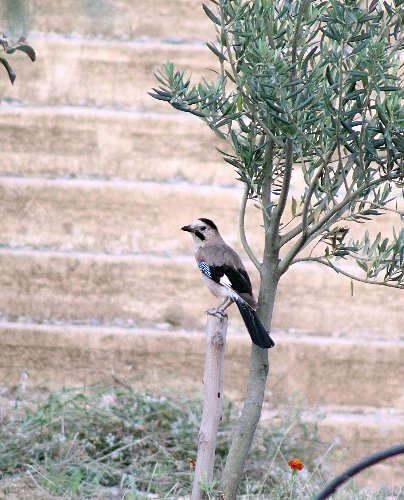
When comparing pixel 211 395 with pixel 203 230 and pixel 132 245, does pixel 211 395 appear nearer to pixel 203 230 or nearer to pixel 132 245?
pixel 203 230

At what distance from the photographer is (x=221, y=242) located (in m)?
4.52

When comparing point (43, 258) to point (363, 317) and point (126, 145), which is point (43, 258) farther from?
point (363, 317)

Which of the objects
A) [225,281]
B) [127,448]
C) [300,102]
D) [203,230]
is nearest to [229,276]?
[225,281]

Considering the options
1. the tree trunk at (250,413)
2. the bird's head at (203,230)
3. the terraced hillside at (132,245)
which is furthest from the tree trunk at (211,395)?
the terraced hillside at (132,245)

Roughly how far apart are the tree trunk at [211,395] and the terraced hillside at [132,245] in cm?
234

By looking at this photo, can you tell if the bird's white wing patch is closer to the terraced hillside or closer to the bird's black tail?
the bird's black tail

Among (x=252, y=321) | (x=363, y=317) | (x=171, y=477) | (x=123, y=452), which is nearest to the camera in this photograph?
(x=252, y=321)

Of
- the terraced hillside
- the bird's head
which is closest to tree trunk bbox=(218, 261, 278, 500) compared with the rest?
the bird's head

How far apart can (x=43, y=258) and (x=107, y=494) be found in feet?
7.09

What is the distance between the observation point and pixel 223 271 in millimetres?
4328

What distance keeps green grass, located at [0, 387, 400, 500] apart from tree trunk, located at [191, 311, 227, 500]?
1.62ft

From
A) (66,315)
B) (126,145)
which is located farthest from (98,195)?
(66,315)

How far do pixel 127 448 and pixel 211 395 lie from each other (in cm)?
154

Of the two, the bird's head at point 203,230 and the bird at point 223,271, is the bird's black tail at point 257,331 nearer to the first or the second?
the bird at point 223,271
